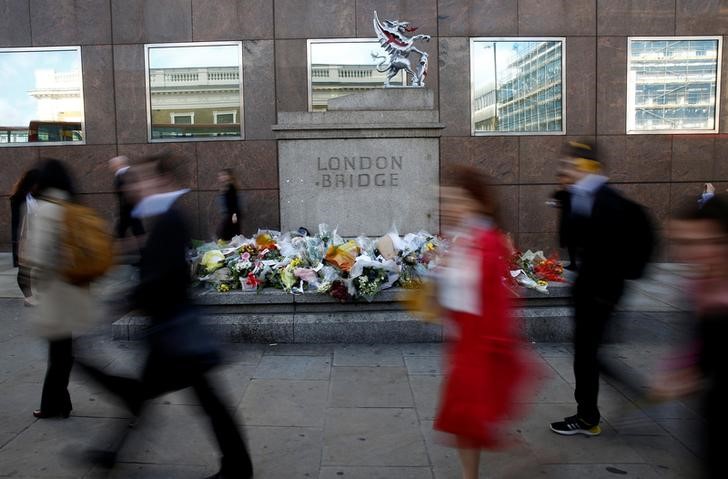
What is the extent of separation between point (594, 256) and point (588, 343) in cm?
63

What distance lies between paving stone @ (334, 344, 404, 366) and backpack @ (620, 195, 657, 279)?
2.63m

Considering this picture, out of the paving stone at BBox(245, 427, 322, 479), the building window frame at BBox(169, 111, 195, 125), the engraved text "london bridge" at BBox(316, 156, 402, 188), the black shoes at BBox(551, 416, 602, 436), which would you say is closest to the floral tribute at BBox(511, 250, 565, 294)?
the engraved text "london bridge" at BBox(316, 156, 402, 188)

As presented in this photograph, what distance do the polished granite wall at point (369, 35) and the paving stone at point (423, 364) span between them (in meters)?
7.09

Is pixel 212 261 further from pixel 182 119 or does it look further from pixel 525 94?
pixel 525 94

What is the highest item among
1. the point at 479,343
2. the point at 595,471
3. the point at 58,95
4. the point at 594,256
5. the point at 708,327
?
the point at 58,95

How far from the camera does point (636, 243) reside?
11.8 ft

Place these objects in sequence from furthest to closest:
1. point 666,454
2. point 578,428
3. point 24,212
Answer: point 24,212 → point 578,428 → point 666,454

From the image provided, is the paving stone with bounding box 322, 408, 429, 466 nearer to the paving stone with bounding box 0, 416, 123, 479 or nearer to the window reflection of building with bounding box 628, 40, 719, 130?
the paving stone with bounding box 0, 416, 123, 479

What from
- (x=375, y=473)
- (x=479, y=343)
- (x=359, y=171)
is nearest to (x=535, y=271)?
(x=359, y=171)

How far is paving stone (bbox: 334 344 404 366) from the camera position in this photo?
5.71 metres

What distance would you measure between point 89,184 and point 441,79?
25.1 feet

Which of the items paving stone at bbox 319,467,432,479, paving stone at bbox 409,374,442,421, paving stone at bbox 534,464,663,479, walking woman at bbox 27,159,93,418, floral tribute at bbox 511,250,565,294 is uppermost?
walking woman at bbox 27,159,93,418

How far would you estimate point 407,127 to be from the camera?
27.8 ft

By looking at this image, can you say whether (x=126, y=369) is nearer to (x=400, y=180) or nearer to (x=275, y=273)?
(x=275, y=273)
